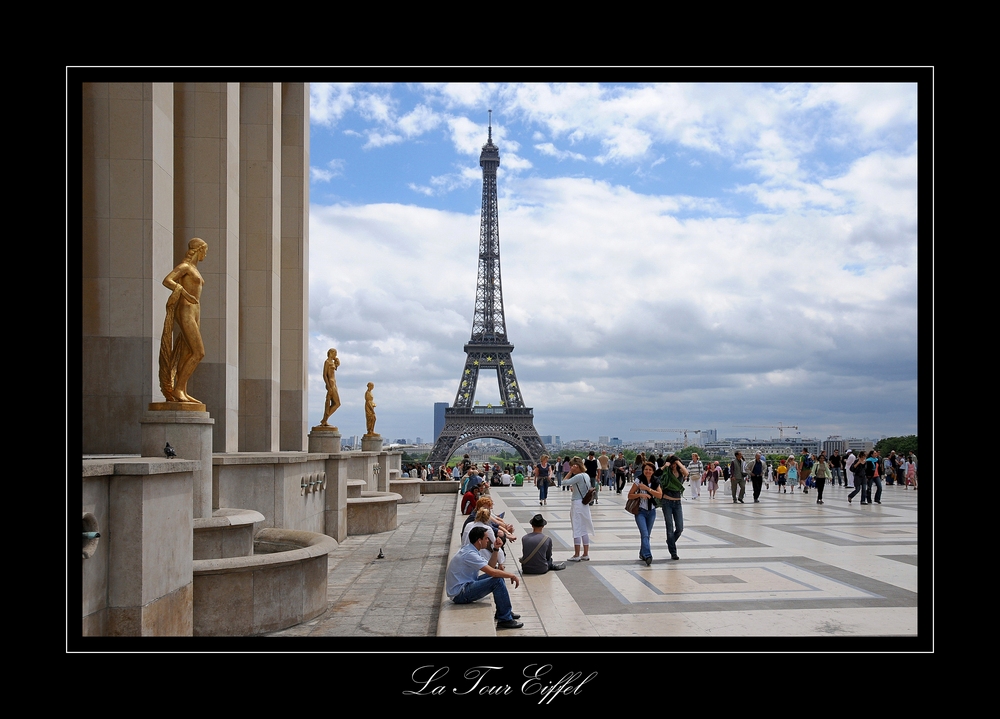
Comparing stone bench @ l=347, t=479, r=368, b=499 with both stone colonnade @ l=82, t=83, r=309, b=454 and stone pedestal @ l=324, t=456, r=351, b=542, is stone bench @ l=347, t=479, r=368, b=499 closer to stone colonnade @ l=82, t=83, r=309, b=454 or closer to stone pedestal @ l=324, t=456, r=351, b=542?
stone colonnade @ l=82, t=83, r=309, b=454

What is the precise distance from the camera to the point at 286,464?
41.5ft

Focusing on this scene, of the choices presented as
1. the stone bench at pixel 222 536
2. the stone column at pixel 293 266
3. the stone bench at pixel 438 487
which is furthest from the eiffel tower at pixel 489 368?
the stone bench at pixel 222 536

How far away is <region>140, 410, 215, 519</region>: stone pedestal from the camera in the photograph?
28.7 feet

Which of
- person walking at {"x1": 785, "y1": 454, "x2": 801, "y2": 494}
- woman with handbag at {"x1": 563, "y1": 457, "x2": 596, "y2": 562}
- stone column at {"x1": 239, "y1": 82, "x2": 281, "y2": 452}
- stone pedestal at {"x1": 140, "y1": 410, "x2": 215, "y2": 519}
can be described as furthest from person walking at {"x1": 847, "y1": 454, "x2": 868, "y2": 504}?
stone pedestal at {"x1": 140, "y1": 410, "x2": 215, "y2": 519}

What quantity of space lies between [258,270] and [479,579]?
12.4 metres

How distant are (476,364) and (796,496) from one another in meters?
50.3

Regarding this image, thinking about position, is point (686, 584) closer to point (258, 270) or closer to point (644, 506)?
point (644, 506)

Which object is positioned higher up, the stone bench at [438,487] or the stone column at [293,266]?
the stone column at [293,266]

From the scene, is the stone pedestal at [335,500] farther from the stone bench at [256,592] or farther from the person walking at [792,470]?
the person walking at [792,470]

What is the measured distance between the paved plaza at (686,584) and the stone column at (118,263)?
12.4ft

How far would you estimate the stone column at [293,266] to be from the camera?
21688 millimetres

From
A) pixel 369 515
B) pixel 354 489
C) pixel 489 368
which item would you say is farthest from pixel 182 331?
pixel 489 368
